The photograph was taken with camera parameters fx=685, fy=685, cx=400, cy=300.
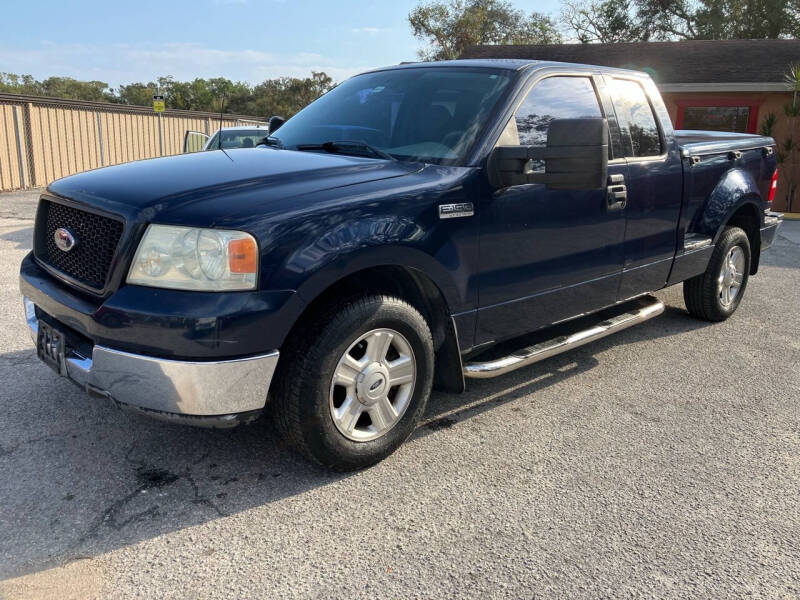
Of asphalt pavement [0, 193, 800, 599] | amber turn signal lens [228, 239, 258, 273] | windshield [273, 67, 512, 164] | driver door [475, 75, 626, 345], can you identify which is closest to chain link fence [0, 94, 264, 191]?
windshield [273, 67, 512, 164]

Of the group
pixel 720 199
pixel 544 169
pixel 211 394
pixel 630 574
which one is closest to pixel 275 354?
pixel 211 394

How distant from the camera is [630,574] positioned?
247 centimetres

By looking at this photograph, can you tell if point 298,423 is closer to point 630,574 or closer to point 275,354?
point 275,354

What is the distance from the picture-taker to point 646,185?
14.5 ft

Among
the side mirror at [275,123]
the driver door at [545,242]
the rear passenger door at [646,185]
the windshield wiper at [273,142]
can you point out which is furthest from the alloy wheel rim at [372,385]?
the side mirror at [275,123]

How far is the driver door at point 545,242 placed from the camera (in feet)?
11.5

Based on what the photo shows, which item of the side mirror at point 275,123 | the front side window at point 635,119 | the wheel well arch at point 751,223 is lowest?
the wheel well arch at point 751,223

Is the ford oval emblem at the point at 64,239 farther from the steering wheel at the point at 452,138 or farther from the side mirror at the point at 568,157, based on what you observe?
the side mirror at the point at 568,157

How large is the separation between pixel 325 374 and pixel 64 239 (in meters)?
1.34

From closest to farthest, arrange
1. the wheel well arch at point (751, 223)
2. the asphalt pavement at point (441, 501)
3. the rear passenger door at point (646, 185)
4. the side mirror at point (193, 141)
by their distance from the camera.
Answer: the asphalt pavement at point (441, 501) < the rear passenger door at point (646, 185) < the wheel well arch at point (751, 223) < the side mirror at point (193, 141)

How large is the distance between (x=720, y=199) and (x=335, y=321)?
3.76 metres

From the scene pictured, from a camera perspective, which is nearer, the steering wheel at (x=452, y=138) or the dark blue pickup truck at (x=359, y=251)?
the dark blue pickup truck at (x=359, y=251)

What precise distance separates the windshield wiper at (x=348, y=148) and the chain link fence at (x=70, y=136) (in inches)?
541

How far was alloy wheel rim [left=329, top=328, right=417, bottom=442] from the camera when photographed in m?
2.98
